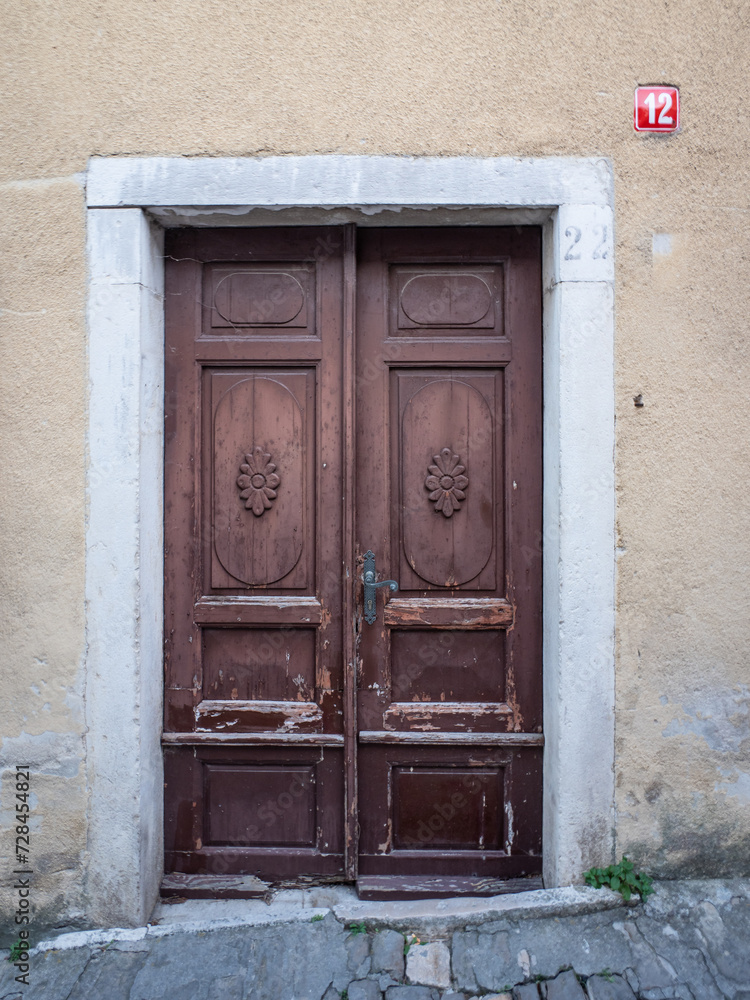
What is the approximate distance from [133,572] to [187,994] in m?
1.34

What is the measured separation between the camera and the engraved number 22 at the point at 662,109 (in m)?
2.31

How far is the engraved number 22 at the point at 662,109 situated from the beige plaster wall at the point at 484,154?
0.06 metres

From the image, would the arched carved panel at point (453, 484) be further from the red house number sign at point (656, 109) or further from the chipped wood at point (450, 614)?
the red house number sign at point (656, 109)

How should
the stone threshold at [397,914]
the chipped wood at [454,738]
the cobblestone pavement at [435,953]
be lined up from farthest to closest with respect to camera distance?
1. the chipped wood at [454,738]
2. the stone threshold at [397,914]
3. the cobblestone pavement at [435,953]

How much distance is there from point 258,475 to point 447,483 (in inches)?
28.3

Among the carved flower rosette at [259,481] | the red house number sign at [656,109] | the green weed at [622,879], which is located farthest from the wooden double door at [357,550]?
the red house number sign at [656,109]

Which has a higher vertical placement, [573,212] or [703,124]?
[703,124]

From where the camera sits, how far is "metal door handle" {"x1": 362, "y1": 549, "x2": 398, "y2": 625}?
250cm

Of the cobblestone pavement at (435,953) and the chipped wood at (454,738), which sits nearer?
the cobblestone pavement at (435,953)

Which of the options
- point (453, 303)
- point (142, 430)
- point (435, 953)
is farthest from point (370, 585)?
point (435, 953)

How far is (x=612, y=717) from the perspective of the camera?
7.69ft

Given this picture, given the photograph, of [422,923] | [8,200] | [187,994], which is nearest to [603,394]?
[422,923]

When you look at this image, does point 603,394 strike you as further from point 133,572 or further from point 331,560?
point 133,572

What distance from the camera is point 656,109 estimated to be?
232 centimetres
